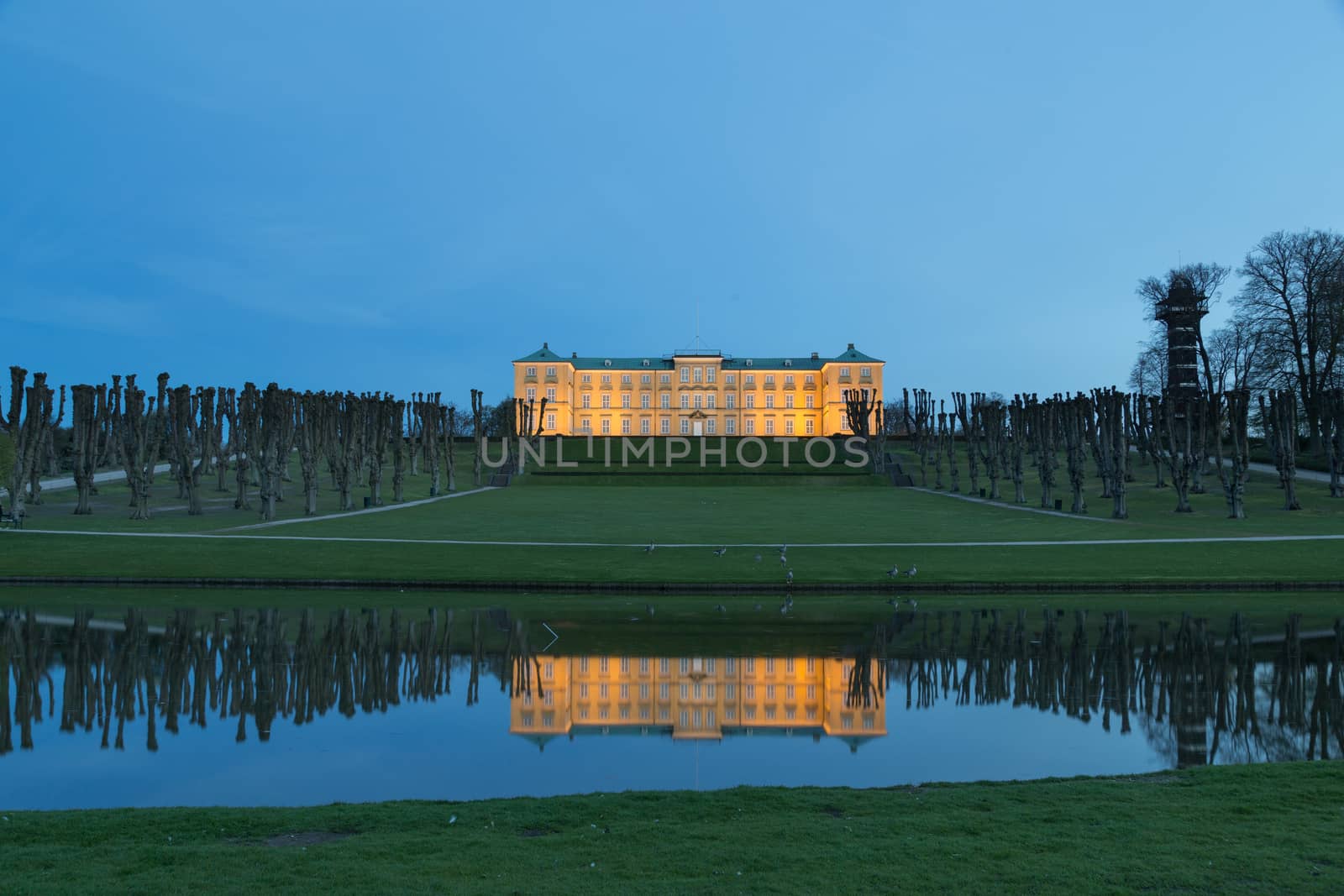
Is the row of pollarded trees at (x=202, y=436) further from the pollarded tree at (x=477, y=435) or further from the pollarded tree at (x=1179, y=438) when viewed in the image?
the pollarded tree at (x=1179, y=438)

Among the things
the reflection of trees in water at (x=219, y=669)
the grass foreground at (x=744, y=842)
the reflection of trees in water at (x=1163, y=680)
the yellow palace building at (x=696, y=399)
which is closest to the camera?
the grass foreground at (x=744, y=842)

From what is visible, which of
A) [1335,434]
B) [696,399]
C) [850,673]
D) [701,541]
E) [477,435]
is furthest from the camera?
[696,399]

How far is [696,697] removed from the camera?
1048 cm

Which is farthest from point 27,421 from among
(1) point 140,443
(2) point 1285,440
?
(2) point 1285,440

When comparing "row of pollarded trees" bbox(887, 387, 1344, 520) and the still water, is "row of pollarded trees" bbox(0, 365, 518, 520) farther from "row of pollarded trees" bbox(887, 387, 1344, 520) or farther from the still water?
"row of pollarded trees" bbox(887, 387, 1344, 520)

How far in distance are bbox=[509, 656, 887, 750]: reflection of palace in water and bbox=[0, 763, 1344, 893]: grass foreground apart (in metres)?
2.39

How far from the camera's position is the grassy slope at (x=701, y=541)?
21.9 m

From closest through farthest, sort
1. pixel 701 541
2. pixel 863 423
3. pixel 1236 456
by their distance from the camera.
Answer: pixel 701 541
pixel 1236 456
pixel 863 423

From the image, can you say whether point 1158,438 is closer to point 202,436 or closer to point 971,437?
point 971,437

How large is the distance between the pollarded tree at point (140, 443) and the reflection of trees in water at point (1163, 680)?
2961cm

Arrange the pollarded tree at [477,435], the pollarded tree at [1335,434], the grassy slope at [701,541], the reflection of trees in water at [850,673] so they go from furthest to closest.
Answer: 1. the pollarded tree at [477,435]
2. the pollarded tree at [1335,434]
3. the grassy slope at [701,541]
4. the reflection of trees in water at [850,673]

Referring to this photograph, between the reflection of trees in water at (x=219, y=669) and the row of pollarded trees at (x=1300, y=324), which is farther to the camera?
the row of pollarded trees at (x=1300, y=324)

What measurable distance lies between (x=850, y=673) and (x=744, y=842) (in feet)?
20.6

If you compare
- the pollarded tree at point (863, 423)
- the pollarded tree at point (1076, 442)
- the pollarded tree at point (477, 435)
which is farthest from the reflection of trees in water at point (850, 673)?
the pollarded tree at point (863, 423)
